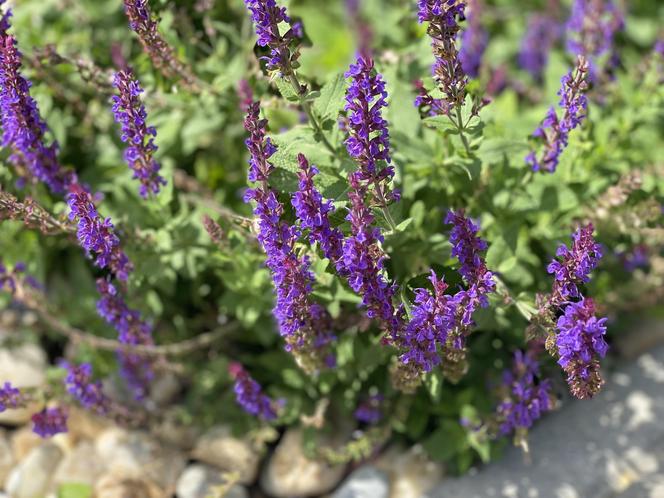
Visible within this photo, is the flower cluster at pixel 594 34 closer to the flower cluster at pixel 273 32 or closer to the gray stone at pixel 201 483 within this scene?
the flower cluster at pixel 273 32

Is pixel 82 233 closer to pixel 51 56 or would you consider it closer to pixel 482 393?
pixel 51 56

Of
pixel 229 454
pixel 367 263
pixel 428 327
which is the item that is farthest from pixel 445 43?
pixel 229 454

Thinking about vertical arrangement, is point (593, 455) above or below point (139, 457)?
below

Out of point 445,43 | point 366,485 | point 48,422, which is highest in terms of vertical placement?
point 445,43

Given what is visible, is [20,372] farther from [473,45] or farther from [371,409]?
[473,45]

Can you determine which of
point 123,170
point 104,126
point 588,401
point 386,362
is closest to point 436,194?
point 386,362

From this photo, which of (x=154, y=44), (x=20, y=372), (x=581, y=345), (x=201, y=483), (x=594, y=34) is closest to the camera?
(x=581, y=345)
